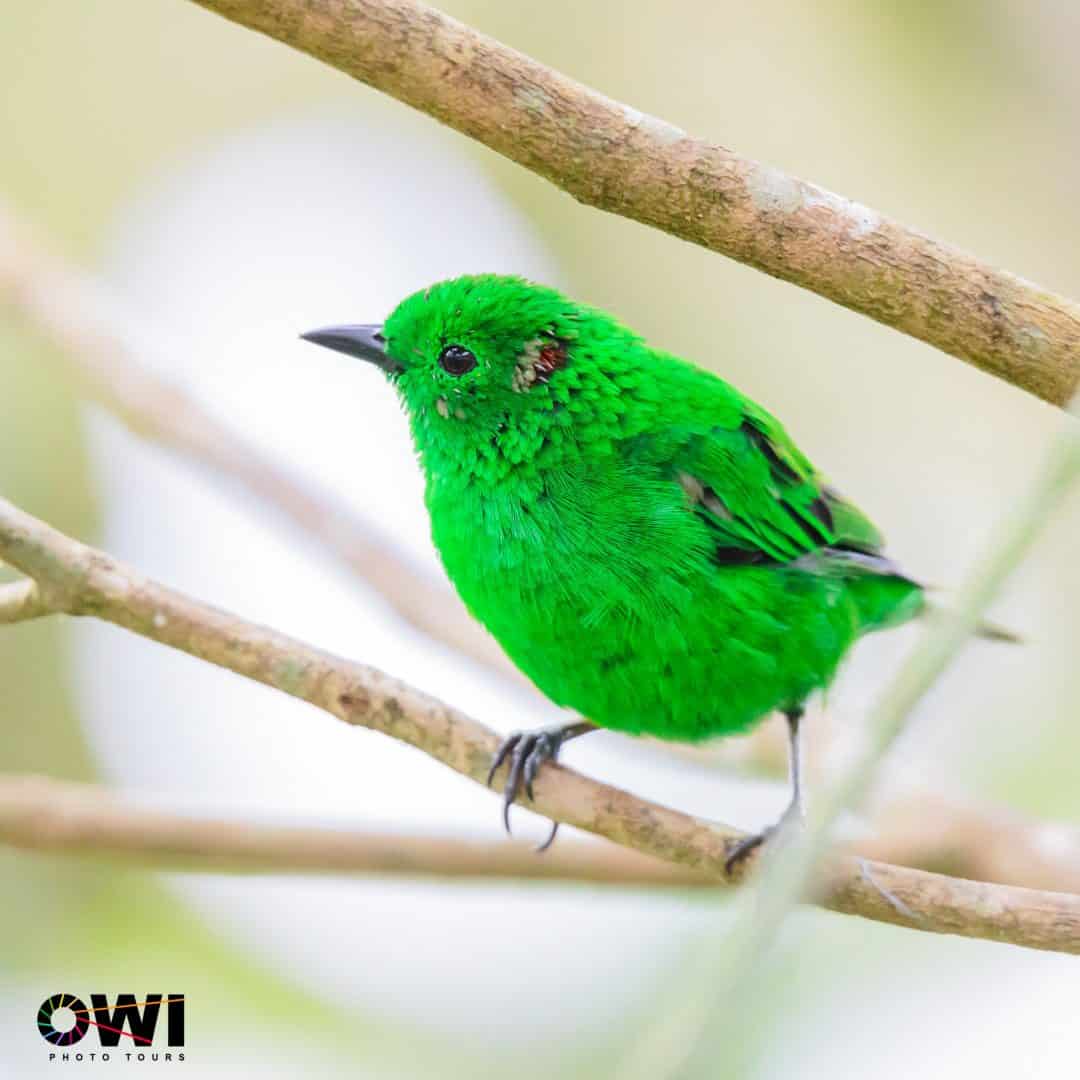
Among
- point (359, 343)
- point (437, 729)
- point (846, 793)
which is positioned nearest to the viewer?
→ point (846, 793)

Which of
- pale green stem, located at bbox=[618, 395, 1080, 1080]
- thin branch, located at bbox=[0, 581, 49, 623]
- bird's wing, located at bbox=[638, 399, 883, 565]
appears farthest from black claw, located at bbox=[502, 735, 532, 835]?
pale green stem, located at bbox=[618, 395, 1080, 1080]

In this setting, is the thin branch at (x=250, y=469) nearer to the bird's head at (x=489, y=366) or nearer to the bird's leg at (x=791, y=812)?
the bird's leg at (x=791, y=812)

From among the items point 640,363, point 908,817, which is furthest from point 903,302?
point 908,817

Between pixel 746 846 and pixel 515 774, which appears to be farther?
pixel 515 774

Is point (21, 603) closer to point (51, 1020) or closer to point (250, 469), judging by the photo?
point (51, 1020)

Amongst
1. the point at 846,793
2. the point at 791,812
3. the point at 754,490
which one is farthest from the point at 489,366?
the point at 846,793
